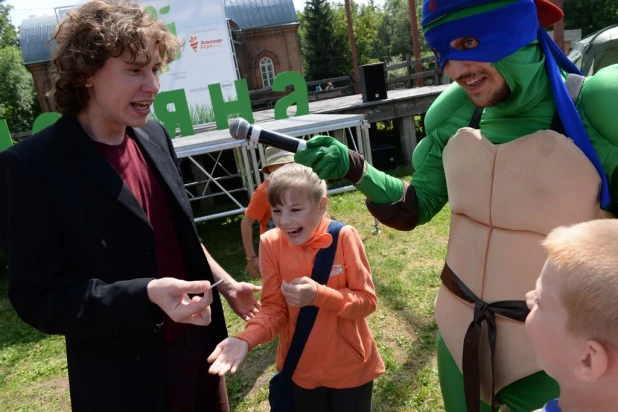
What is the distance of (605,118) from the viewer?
1.28 meters

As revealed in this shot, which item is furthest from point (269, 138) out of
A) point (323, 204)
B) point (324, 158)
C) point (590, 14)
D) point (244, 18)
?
point (590, 14)

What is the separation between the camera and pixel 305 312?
1.85 meters

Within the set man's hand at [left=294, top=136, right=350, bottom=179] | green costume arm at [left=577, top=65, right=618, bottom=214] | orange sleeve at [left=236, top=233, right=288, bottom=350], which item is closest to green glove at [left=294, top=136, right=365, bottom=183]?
man's hand at [left=294, top=136, right=350, bottom=179]

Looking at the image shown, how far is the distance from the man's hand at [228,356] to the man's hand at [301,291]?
0.69 feet

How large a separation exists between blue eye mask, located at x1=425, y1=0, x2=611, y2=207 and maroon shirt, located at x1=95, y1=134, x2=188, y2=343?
1011mm

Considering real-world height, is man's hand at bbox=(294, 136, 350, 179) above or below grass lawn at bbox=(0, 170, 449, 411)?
above

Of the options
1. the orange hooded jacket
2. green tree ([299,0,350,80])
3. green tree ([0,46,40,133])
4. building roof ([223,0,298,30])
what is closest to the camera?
the orange hooded jacket

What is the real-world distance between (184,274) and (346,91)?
17.3m

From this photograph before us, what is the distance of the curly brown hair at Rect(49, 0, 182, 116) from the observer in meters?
1.39

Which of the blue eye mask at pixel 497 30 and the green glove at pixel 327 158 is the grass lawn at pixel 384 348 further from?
the blue eye mask at pixel 497 30

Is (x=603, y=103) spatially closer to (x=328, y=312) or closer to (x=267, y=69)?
(x=328, y=312)

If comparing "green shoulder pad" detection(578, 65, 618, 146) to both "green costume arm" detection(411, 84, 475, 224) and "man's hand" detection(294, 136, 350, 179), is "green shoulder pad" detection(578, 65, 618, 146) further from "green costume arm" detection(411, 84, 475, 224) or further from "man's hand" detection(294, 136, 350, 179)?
"man's hand" detection(294, 136, 350, 179)

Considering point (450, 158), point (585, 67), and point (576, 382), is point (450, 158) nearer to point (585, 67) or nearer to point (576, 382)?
point (576, 382)

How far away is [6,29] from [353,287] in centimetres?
4207
